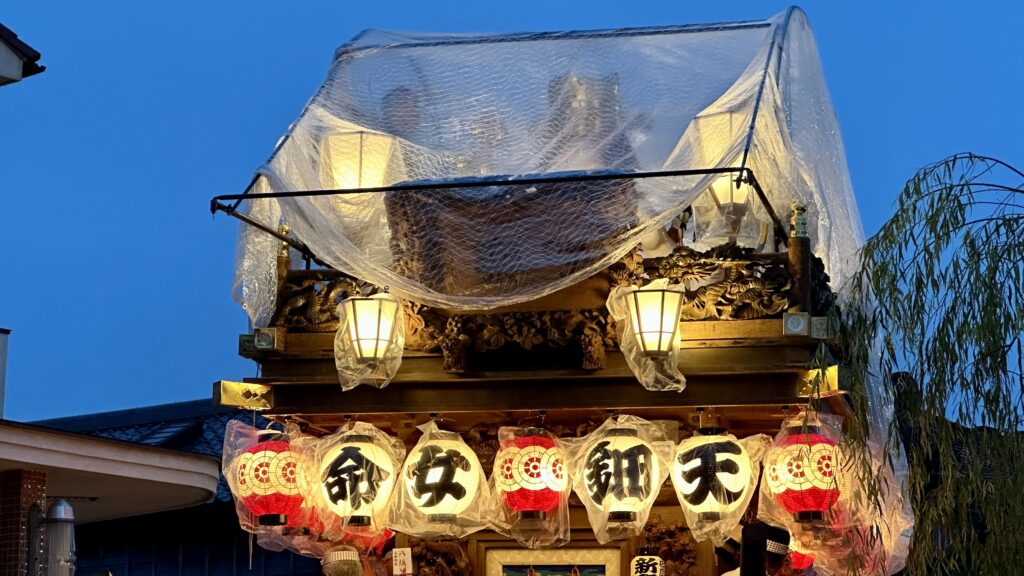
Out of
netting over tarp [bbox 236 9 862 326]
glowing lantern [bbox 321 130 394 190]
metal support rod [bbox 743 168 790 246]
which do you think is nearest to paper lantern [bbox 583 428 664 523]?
netting over tarp [bbox 236 9 862 326]

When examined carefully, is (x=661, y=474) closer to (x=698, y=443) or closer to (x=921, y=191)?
(x=698, y=443)

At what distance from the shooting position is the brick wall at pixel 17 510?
10.6 metres

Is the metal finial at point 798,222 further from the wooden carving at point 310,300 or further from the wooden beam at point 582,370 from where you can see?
the wooden carving at point 310,300

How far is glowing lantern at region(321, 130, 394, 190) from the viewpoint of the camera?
8992 mm

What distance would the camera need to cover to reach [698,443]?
8.42 meters

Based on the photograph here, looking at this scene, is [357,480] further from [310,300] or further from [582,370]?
[582,370]

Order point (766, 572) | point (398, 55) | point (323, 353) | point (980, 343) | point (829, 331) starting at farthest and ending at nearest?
point (398, 55), point (323, 353), point (829, 331), point (766, 572), point (980, 343)

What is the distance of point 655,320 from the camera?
8000mm

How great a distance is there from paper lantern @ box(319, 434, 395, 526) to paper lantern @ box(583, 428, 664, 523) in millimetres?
1205

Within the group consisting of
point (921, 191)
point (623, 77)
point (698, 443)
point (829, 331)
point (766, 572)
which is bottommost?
point (766, 572)

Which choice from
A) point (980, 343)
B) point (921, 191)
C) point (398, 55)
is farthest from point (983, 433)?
point (398, 55)

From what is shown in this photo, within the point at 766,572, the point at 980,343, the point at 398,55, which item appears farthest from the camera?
the point at 398,55

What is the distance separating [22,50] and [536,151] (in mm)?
2978

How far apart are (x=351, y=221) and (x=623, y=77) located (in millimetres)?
1851
